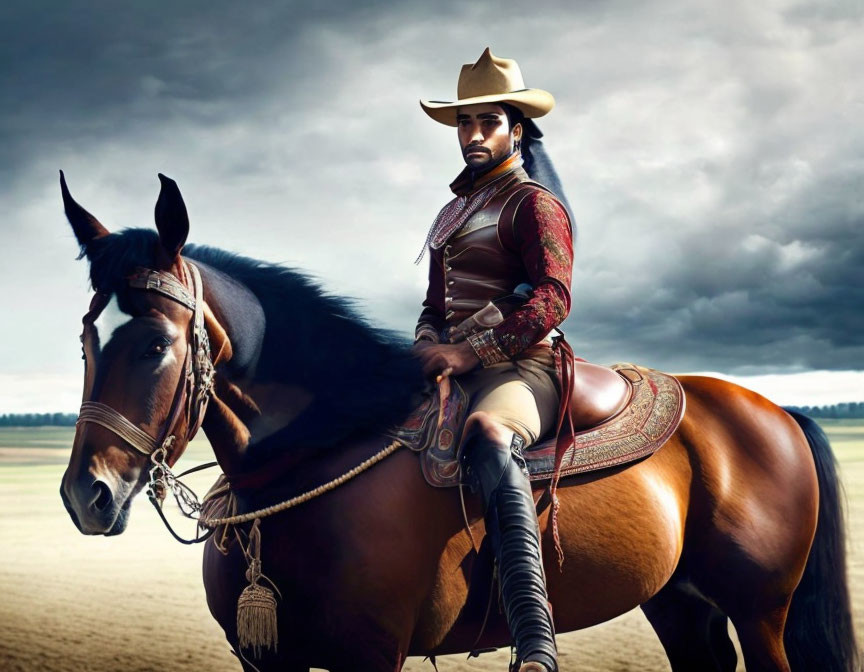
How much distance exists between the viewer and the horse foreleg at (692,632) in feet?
17.1

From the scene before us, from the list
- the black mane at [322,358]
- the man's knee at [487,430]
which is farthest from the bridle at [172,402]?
the man's knee at [487,430]

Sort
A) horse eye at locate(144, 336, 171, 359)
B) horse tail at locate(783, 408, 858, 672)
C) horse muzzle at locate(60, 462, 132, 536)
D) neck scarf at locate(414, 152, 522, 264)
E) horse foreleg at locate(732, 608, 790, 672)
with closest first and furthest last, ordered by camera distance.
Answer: horse muzzle at locate(60, 462, 132, 536)
horse eye at locate(144, 336, 171, 359)
neck scarf at locate(414, 152, 522, 264)
horse foreleg at locate(732, 608, 790, 672)
horse tail at locate(783, 408, 858, 672)

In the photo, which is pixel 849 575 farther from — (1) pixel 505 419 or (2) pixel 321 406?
(2) pixel 321 406

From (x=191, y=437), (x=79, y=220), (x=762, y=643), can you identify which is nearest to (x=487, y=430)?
Result: (x=191, y=437)

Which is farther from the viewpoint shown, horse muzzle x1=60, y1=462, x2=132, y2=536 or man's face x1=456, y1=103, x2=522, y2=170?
man's face x1=456, y1=103, x2=522, y2=170

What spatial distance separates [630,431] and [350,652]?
1792 mm

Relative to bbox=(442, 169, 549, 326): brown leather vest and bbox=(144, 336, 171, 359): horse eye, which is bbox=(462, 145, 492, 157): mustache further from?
bbox=(144, 336, 171, 359): horse eye

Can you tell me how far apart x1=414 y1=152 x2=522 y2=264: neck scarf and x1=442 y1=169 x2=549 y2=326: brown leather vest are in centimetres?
5

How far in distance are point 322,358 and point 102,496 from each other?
1119 millimetres

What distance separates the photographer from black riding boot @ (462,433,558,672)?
359 centimetres

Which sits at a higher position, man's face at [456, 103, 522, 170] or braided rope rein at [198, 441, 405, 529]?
man's face at [456, 103, 522, 170]

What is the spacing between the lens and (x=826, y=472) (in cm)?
527

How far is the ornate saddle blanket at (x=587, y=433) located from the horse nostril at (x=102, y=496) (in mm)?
1263

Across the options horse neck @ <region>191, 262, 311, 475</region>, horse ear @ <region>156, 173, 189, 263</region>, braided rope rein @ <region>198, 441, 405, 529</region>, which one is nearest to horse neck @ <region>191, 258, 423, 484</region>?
horse neck @ <region>191, 262, 311, 475</region>
